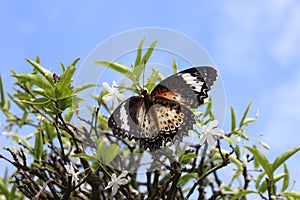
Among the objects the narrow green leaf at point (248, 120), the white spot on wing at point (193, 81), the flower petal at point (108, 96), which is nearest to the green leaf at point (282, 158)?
the narrow green leaf at point (248, 120)

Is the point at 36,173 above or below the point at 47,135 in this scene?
below

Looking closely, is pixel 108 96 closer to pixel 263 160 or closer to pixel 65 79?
pixel 65 79

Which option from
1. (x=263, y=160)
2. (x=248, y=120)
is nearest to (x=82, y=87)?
(x=263, y=160)

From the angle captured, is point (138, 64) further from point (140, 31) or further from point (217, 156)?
point (217, 156)

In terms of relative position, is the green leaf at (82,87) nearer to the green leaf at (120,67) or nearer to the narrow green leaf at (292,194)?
the green leaf at (120,67)

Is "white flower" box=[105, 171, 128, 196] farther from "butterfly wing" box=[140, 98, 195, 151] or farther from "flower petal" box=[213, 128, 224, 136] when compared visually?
"flower petal" box=[213, 128, 224, 136]

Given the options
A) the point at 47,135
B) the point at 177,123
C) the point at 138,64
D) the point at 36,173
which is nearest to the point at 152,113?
the point at 177,123

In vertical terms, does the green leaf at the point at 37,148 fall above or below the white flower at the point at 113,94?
below
